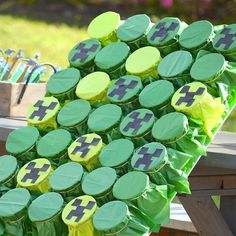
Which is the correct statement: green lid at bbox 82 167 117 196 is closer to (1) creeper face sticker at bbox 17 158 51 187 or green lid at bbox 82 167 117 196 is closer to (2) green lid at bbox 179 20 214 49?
(1) creeper face sticker at bbox 17 158 51 187

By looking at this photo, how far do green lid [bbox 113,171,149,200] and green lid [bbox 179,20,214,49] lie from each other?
20.0 inches

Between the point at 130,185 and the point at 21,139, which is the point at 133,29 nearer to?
the point at 21,139

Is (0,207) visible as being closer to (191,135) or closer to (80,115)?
(80,115)

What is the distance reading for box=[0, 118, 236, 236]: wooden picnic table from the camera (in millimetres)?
3131

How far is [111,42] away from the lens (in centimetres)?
341

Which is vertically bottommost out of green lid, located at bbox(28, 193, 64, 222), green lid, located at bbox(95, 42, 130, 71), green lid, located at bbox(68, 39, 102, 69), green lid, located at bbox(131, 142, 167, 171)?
green lid, located at bbox(28, 193, 64, 222)

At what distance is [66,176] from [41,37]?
18.3 feet

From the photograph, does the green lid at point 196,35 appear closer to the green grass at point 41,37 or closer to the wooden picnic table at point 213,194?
the wooden picnic table at point 213,194

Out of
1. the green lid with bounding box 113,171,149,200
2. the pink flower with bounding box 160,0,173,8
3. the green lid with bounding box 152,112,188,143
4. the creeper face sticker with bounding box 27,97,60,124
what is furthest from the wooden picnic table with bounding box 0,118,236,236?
the pink flower with bounding box 160,0,173,8

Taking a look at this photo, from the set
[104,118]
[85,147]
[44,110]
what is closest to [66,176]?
[85,147]

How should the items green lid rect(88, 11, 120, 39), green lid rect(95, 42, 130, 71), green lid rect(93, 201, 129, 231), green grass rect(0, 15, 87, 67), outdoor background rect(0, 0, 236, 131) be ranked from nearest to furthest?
green lid rect(93, 201, 129, 231) → green lid rect(95, 42, 130, 71) → green lid rect(88, 11, 120, 39) → green grass rect(0, 15, 87, 67) → outdoor background rect(0, 0, 236, 131)

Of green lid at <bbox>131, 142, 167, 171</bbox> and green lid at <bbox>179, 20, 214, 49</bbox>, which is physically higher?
green lid at <bbox>179, 20, 214, 49</bbox>

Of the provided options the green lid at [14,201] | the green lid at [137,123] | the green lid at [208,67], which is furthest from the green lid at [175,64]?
the green lid at [14,201]

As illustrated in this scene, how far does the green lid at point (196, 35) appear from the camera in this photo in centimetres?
315
